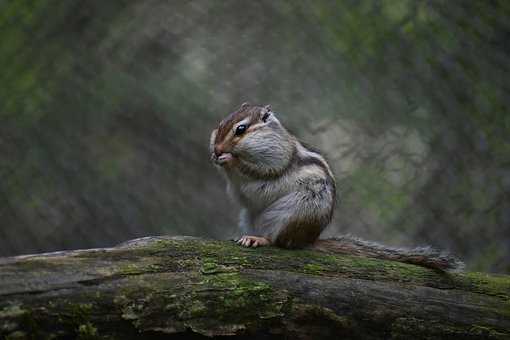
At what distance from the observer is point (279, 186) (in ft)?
7.36

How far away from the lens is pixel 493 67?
287cm

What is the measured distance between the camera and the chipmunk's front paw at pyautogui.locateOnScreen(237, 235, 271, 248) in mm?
1978

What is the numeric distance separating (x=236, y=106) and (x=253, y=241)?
0.98 meters

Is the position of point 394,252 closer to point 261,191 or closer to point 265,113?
point 261,191

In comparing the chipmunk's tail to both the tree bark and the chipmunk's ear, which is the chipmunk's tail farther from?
the chipmunk's ear

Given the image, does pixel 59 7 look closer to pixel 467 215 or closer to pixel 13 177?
pixel 13 177

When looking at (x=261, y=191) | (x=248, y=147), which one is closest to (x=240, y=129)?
(x=248, y=147)

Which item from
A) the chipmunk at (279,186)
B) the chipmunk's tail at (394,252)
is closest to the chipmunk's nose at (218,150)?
the chipmunk at (279,186)

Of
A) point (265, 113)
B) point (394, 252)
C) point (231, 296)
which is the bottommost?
point (231, 296)

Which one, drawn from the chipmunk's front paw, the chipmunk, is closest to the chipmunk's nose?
the chipmunk

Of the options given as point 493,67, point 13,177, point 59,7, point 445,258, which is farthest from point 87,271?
point 493,67

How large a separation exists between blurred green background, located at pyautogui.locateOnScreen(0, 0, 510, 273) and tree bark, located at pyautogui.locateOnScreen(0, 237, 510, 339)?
88 cm

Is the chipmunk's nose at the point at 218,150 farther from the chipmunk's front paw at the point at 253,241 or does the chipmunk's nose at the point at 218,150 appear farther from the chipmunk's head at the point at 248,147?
the chipmunk's front paw at the point at 253,241

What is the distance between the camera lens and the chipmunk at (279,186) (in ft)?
6.86
